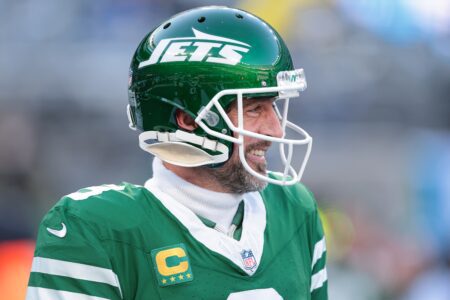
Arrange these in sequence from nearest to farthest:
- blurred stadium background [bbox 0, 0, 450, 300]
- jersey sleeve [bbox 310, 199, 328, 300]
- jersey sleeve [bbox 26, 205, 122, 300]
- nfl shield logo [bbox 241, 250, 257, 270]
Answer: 1. jersey sleeve [bbox 26, 205, 122, 300]
2. nfl shield logo [bbox 241, 250, 257, 270]
3. jersey sleeve [bbox 310, 199, 328, 300]
4. blurred stadium background [bbox 0, 0, 450, 300]

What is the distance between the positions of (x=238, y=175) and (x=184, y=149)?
4.8 inches

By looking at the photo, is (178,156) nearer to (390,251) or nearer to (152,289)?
(152,289)

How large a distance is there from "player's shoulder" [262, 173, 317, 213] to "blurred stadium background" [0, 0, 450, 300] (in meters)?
2.84

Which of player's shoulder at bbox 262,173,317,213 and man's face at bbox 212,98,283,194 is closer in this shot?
man's face at bbox 212,98,283,194

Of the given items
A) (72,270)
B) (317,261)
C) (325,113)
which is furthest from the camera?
(325,113)

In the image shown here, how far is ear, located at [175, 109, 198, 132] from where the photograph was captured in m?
1.77

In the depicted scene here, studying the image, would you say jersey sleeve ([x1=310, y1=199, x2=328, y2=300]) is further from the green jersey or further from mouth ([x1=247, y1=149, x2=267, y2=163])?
mouth ([x1=247, y1=149, x2=267, y2=163])

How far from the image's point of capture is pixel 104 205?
5.50 ft

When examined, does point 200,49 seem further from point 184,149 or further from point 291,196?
point 291,196

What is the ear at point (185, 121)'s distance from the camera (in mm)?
1766

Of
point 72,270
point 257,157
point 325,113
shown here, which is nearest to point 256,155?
point 257,157

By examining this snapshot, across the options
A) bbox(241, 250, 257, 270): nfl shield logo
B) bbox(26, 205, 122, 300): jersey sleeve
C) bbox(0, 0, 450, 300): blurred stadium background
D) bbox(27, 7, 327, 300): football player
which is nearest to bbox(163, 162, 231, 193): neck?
bbox(27, 7, 327, 300): football player

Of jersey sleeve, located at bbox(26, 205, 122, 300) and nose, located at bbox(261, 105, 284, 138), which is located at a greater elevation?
nose, located at bbox(261, 105, 284, 138)

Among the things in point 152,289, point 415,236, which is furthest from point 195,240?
point 415,236
